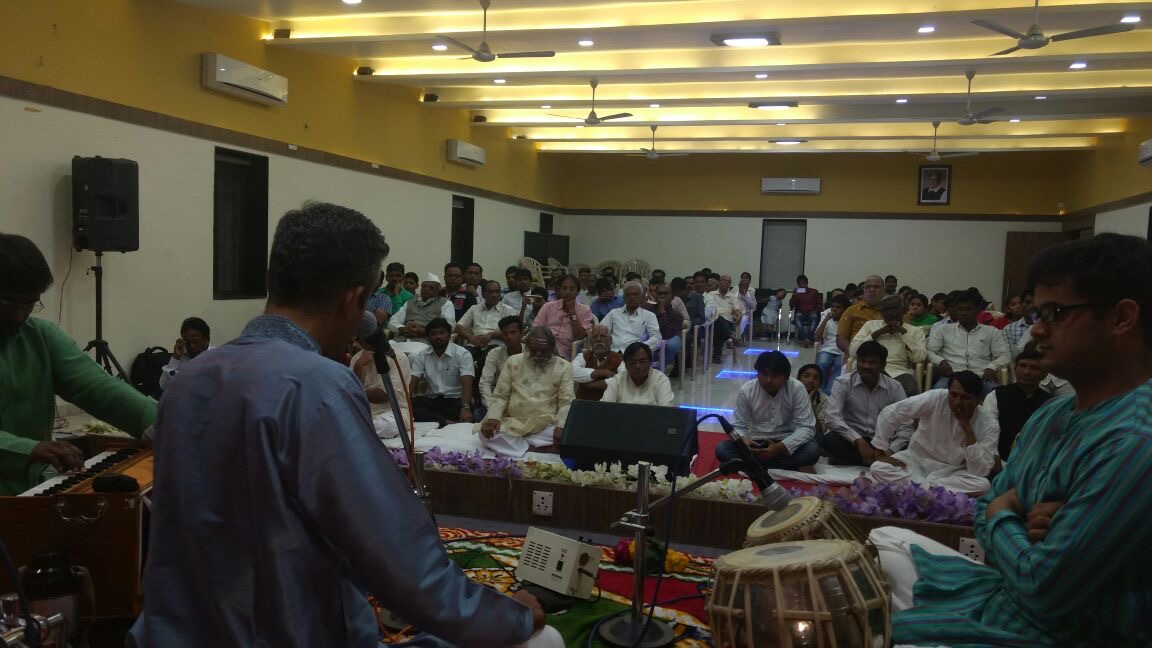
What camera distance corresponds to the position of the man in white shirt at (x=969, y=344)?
6.85 meters

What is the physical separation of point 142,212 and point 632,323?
442cm

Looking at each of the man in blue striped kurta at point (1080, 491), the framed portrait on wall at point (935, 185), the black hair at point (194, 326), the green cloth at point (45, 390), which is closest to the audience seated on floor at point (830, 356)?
the black hair at point (194, 326)

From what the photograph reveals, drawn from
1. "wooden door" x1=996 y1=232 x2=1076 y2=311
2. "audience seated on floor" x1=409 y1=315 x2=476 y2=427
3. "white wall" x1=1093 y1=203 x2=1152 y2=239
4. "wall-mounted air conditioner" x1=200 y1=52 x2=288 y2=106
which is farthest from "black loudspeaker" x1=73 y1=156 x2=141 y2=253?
"wooden door" x1=996 y1=232 x2=1076 y2=311

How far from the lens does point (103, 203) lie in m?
6.29

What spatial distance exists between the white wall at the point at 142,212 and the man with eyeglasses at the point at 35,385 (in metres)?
4.41

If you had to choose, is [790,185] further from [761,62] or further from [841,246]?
[761,62]

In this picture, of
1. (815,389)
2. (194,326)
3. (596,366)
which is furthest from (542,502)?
(194,326)

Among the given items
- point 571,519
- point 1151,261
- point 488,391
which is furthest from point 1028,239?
point 1151,261

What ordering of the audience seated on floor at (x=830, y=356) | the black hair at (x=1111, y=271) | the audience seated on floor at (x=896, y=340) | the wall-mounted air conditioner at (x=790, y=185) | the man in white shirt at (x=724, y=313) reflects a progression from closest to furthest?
the black hair at (x=1111, y=271)
the audience seated on floor at (x=896, y=340)
the audience seated on floor at (x=830, y=356)
the man in white shirt at (x=724, y=313)
the wall-mounted air conditioner at (x=790, y=185)

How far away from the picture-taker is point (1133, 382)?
1660 millimetres

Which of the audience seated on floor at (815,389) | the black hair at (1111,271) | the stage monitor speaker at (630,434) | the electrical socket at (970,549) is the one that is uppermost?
the black hair at (1111,271)

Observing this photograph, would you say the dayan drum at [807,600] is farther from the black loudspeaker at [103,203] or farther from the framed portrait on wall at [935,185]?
the framed portrait on wall at [935,185]

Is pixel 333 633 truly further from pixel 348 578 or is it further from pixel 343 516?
pixel 343 516

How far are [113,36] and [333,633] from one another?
691 cm
